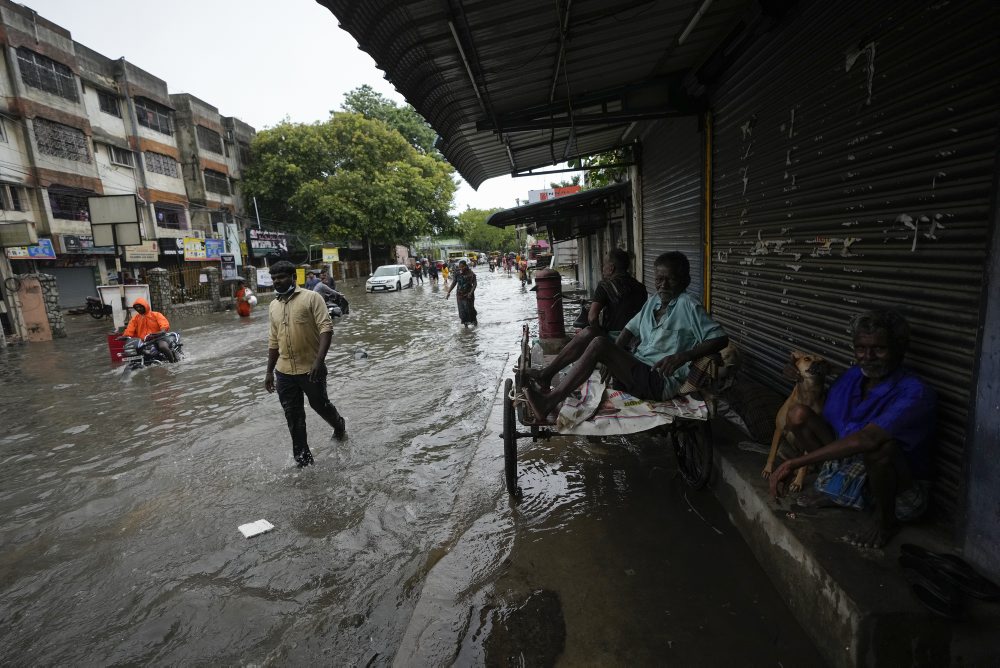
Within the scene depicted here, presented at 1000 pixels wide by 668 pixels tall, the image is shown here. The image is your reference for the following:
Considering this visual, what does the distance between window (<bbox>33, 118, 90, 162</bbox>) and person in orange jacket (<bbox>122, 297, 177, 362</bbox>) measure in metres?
16.9

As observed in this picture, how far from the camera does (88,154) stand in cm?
2228

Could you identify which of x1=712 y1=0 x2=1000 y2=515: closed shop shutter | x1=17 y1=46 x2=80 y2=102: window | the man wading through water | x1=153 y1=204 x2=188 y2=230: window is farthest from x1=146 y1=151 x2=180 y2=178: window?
x1=712 y1=0 x2=1000 y2=515: closed shop shutter

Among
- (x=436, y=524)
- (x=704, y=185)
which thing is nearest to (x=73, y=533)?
(x=436, y=524)

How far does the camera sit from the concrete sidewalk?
1834mm

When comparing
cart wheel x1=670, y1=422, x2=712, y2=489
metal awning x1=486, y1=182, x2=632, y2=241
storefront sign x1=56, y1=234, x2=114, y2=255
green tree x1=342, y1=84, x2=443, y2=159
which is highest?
green tree x1=342, y1=84, x2=443, y2=159

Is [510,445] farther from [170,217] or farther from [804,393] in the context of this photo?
[170,217]

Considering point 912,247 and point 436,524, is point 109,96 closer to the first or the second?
point 436,524

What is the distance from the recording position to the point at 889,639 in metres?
1.88

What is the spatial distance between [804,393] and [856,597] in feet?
3.80

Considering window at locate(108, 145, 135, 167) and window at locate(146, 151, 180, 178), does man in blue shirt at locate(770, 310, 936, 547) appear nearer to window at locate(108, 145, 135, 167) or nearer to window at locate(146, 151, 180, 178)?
window at locate(108, 145, 135, 167)

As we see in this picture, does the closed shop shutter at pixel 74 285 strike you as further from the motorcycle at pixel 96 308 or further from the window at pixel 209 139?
the window at pixel 209 139

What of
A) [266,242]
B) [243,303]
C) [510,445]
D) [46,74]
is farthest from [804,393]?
[266,242]

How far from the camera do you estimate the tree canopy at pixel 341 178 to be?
107ft

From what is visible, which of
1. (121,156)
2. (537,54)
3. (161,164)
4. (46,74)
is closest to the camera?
(537,54)
